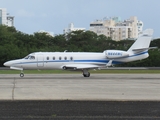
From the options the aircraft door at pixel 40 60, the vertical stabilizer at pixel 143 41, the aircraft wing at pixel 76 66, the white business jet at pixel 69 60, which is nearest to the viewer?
the white business jet at pixel 69 60

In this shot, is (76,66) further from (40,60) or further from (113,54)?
(113,54)

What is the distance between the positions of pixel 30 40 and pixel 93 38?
24092 millimetres
